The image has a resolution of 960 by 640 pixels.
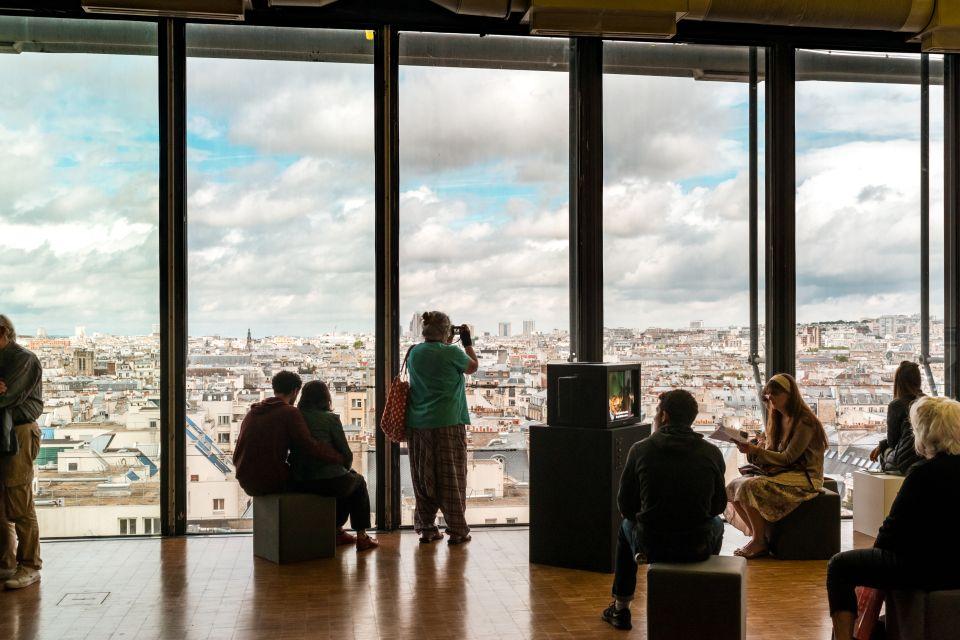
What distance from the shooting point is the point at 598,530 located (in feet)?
17.7

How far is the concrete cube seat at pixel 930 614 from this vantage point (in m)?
3.44

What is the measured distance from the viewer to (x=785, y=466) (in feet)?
19.0

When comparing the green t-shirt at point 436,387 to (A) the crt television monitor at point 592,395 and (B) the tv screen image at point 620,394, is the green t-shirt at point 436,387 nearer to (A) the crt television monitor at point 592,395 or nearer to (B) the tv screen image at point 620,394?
(A) the crt television monitor at point 592,395

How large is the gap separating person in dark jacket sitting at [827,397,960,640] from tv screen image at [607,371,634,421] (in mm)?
1957

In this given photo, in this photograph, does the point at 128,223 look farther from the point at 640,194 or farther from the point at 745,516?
the point at 745,516

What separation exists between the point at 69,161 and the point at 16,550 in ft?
8.95

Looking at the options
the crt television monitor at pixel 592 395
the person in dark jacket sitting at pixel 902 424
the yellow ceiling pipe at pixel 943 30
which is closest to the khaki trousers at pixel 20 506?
the crt television monitor at pixel 592 395

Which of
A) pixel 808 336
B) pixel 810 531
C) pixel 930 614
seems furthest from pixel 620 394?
pixel 808 336

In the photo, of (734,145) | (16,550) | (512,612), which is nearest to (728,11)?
(734,145)

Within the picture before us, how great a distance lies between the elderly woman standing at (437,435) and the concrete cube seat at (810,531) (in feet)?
6.84

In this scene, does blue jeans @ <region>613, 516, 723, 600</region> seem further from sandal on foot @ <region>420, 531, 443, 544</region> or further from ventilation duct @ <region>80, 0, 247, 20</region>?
ventilation duct @ <region>80, 0, 247, 20</region>

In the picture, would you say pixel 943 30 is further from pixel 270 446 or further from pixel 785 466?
pixel 270 446

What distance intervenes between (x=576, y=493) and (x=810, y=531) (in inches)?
62.9

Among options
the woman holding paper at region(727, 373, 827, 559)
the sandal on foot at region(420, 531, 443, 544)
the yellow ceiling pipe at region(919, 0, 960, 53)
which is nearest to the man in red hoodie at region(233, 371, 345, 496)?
the sandal on foot at region(420, 531, 443, 544)
